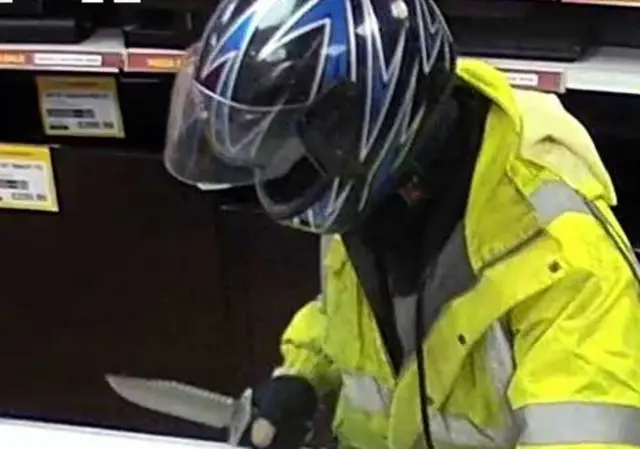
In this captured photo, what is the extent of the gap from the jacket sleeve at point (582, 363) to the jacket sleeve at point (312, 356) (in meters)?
0.34

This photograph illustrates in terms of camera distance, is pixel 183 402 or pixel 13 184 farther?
pixel 13 184

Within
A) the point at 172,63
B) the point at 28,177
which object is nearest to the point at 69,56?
the point at 172,63

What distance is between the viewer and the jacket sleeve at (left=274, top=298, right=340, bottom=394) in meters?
1.61

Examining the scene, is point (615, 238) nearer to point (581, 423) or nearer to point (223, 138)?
point (581, 423)

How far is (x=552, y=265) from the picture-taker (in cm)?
130

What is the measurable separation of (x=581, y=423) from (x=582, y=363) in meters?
0.05

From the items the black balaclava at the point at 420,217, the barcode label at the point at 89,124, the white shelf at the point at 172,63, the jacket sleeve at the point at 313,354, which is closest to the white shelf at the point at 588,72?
the white shelf at the point at 172,63

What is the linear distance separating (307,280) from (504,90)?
1.00 metres

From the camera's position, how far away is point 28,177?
7.75ft

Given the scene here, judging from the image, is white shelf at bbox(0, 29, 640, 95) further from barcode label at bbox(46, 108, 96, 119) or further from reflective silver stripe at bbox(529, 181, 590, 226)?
reflective silver stripe at bbox(529, 181, 590, 226)

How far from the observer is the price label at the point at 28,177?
2.34 metres

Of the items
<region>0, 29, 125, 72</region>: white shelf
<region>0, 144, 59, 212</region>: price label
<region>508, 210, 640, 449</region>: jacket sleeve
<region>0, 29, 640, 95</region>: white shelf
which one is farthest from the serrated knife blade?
<region>0, 144, 59, 212</region>: price label

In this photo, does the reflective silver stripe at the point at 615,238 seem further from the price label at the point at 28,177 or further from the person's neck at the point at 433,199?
the price label at the point at 28,177

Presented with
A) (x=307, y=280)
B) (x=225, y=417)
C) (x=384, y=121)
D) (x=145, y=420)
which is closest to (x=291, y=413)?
(x=225, y=417)
